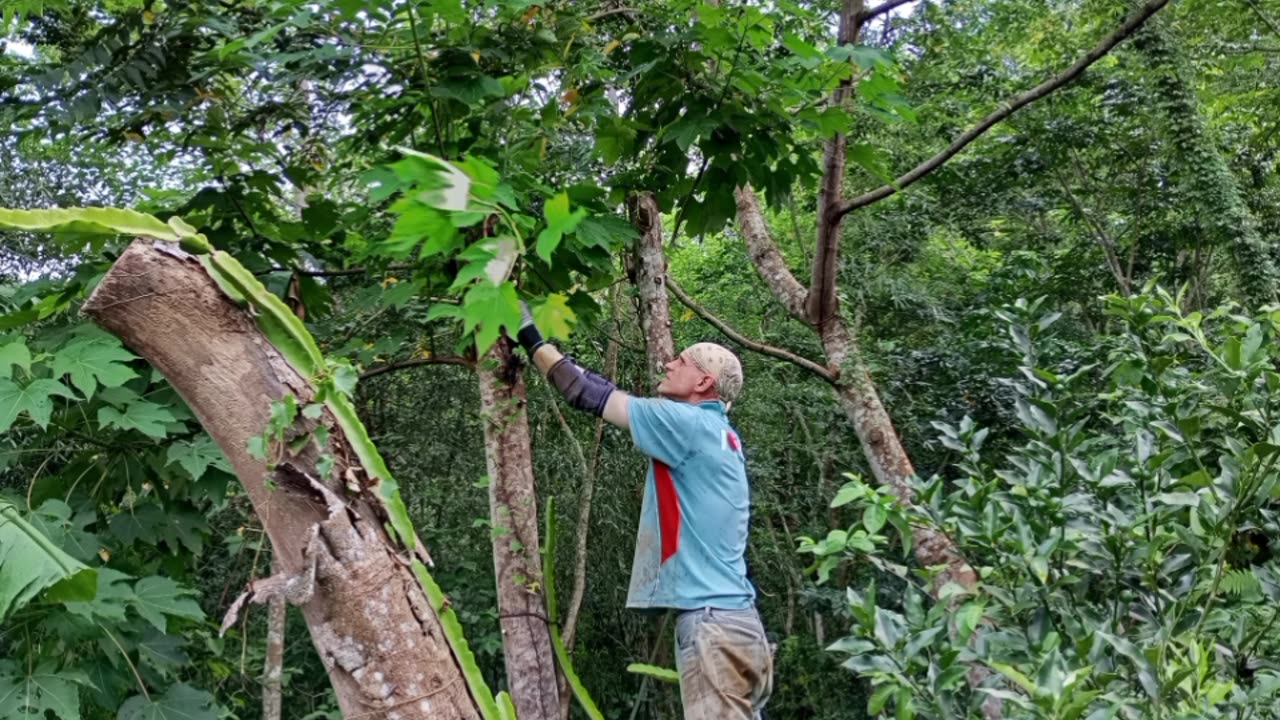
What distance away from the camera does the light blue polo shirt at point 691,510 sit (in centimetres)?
293

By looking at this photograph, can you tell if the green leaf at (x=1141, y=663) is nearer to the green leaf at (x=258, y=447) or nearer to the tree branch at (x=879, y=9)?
the green leaf at (x=258, y=447)

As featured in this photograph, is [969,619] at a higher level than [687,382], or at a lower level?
lower

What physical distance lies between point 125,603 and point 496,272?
5.47 feet

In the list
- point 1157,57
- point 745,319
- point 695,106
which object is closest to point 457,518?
point 745,319

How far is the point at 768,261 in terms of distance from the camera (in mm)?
4668

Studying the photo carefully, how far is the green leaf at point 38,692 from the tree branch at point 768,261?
317 centimetres

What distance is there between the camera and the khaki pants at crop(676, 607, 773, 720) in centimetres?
288

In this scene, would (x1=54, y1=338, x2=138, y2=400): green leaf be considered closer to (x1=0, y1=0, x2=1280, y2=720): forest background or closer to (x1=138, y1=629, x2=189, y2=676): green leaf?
(x1=0, y1=0, x2=1280, y2=720): forest background

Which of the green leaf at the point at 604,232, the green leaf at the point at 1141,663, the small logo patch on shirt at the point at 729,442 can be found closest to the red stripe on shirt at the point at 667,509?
the small logo patch on shirt at the point at 729,442

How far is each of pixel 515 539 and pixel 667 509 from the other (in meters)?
0.48

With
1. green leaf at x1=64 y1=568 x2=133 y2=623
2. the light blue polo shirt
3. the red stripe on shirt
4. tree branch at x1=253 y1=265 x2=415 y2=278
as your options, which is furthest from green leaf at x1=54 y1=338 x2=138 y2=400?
the red stripe on shirt

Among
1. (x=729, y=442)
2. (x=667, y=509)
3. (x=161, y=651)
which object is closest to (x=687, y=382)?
(x=729, y=442)

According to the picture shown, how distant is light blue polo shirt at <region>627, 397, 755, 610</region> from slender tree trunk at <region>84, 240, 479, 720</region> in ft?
3.70

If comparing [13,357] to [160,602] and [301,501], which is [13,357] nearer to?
[160,602]
